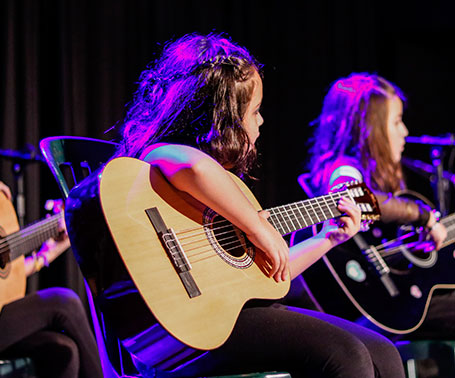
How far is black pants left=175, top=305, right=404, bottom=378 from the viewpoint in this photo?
53.7 inches

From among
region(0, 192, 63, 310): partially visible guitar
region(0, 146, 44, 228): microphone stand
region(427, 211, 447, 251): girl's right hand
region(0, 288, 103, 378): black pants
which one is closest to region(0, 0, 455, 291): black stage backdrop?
region(0, 146, 44, 228): microphone stand

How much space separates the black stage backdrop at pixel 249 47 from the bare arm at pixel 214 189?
1548mm

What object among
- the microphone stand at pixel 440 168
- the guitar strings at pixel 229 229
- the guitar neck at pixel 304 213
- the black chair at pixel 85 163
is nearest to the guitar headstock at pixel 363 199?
the guitar neck at pixel 304 213

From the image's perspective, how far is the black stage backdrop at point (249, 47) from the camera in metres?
3.10

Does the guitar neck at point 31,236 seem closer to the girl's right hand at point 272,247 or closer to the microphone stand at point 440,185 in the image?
the girl's right hand at point 272,247

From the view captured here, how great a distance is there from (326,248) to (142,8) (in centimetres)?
227

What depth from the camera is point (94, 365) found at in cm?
229

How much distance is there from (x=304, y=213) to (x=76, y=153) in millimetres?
744

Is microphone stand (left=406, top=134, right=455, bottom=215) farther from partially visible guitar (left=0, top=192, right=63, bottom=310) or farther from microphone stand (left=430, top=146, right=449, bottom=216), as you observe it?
partially visible guitar (left=0, top=192, right=63, bottom=310)

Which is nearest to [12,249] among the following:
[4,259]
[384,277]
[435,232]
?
[4,259]

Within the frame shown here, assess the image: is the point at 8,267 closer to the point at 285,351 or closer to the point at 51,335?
the point at 51,335

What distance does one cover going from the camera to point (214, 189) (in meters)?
1.40

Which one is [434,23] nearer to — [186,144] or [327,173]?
[327,173]

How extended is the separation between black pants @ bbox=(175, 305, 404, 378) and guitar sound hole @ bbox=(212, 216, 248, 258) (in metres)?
0.17
